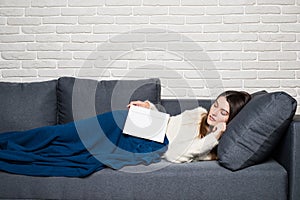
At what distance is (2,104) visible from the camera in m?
3.24

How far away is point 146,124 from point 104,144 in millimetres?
303

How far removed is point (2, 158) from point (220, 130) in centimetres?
130

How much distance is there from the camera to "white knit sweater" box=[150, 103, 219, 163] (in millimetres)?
2637

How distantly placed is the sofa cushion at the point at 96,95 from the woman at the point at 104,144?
309 mm

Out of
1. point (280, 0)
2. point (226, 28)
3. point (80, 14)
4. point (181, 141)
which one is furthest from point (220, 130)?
point (80, 14)

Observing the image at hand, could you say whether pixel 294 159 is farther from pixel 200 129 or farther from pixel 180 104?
pixel 180 104

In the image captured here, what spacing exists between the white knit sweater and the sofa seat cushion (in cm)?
17

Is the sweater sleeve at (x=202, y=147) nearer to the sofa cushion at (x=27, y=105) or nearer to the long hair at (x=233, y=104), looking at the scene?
the long hair at (x=233, y=104)

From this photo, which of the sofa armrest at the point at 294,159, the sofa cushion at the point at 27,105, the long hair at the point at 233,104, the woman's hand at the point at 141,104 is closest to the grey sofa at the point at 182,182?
the sofa armrest at the point at 294,159

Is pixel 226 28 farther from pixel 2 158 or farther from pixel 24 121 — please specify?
pixel 2 158

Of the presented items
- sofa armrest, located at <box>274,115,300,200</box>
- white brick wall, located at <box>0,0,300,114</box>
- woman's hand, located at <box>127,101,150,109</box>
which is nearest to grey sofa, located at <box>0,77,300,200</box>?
sofa armrest, located at <box>274,115,300,200</box>

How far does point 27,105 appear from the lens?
3.25 m

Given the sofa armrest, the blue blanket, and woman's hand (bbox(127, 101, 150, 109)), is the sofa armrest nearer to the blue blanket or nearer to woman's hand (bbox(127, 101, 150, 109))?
the blue blanket

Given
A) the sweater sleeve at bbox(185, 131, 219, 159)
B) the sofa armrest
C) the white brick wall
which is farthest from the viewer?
the white brick wall
